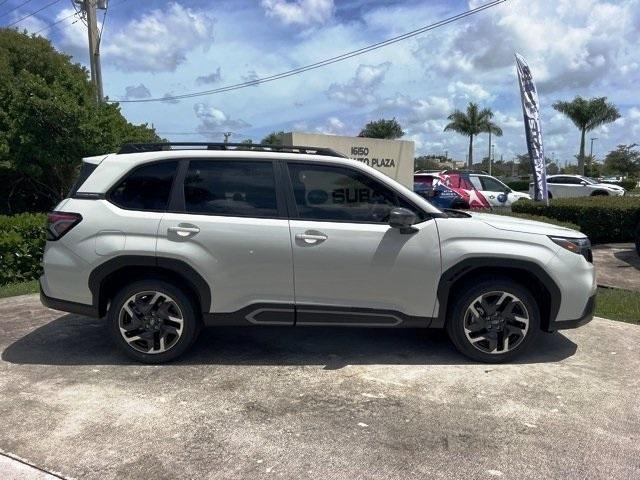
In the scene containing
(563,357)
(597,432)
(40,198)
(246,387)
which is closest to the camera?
(597,432)

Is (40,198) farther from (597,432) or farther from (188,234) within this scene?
(597,432)

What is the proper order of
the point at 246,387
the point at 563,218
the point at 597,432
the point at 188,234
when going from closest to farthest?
the point at 597,432 < the point at 246,387 < the point at 188,234 < the point at 563,218

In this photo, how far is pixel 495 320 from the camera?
15.1ft

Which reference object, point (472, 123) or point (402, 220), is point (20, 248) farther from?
point (472, 123)

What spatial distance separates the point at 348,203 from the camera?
15.1 feet

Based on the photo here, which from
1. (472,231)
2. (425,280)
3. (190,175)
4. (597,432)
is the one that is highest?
(190,175)

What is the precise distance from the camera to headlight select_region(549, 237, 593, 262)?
462 cm

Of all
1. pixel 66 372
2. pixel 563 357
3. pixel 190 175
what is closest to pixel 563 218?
pixel 563 357

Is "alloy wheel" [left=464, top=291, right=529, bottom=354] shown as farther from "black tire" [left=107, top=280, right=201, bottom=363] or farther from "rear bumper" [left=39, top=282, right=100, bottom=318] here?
"rear bumper" [left=39, top=282, right=100, bottom=318]

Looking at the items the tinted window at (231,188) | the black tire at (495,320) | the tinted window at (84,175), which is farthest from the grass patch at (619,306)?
the tinted window at (84,175)

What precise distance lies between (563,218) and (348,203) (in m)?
9.69

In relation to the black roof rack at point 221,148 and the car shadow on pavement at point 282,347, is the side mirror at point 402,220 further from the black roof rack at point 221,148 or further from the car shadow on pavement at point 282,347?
the car shadow on pavement at point 282,347

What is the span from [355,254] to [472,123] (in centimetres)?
5235

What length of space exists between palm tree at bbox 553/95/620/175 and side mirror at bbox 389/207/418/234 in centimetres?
4833
